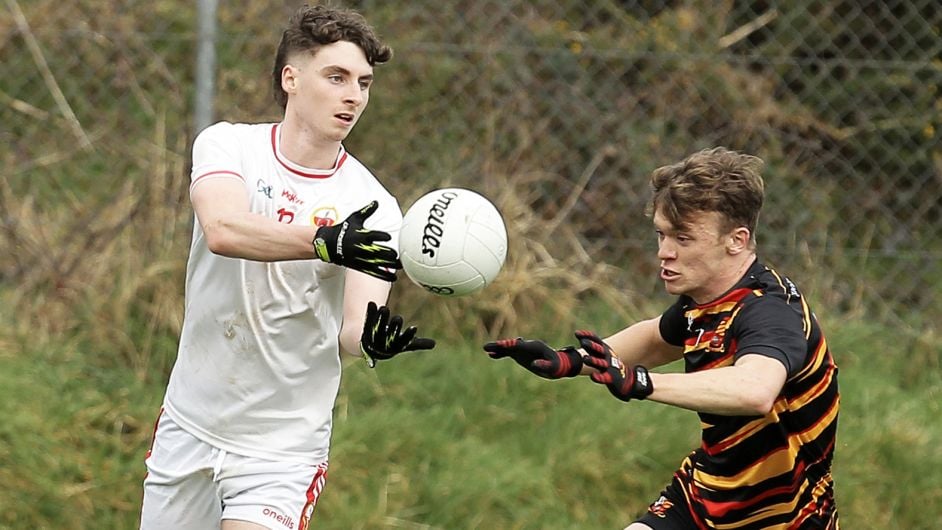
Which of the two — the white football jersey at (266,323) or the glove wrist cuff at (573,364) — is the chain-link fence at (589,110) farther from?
the glove wrist cuff at (573,364)

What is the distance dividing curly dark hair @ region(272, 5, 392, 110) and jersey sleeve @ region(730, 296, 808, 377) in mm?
1528

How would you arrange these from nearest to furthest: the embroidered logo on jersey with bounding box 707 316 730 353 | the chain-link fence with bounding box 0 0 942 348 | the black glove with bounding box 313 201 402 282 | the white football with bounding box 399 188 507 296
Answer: the black glove with bounding box 313 201 402 282
the white football with bounding box 399 188 507 296
the embroidered logo on jersey with bounding box 707 316 730 353
the chain-link fence with bounding box 0 0 942 348

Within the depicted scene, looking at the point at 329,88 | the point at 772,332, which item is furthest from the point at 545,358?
the point at 329,88

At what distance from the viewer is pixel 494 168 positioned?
695cm

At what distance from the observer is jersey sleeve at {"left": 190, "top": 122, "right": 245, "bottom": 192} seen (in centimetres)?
402

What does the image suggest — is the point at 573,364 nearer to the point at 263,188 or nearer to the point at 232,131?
the point at 263,188

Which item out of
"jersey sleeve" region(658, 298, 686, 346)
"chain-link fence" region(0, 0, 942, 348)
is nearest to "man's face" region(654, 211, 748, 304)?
"jersey sleeve" region(658, 298, 686, 346)

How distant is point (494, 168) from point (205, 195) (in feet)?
10.3

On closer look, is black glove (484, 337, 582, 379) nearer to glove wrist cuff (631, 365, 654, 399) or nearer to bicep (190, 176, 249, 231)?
glove wrist cuff (631, 365, 654, 399)

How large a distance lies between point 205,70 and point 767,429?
11.5ft

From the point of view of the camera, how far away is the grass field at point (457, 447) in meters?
5.62

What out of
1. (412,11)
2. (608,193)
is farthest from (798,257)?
(412,11)

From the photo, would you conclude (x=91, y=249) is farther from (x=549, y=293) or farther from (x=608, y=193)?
(x=608, y=193)

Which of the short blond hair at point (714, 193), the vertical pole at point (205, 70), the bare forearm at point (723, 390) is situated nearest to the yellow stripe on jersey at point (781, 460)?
the bare forearm at point (723, 390)
